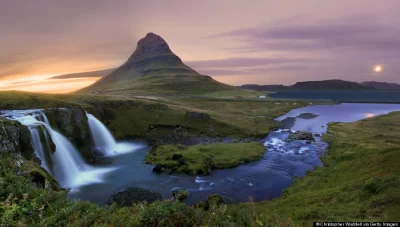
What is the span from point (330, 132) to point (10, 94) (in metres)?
92.2

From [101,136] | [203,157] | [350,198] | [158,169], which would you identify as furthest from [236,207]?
[101,136]

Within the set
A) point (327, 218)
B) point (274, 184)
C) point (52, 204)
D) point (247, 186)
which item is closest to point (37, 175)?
point (52, 204)

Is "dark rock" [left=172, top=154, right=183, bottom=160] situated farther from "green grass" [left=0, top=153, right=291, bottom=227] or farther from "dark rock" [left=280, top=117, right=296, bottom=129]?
"dark rock" [left=280, top=117, right=296, bottom=129]

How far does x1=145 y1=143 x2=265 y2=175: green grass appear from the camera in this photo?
44000mm

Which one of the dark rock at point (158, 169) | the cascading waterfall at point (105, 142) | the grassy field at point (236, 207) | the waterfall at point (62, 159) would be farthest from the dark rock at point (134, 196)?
the cascading waterfall at point (105, 142)

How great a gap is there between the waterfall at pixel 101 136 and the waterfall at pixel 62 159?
36.0 feet

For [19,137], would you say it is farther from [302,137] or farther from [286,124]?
[286,124]

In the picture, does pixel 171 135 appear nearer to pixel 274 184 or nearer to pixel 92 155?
pixel 92 155

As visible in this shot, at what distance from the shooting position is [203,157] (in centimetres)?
4816

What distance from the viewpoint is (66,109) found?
2142 inches

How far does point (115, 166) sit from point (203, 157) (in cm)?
1697

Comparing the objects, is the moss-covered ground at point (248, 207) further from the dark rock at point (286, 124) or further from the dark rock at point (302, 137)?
the dark rock at point (286, 124)

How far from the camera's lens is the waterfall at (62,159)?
1489 inches

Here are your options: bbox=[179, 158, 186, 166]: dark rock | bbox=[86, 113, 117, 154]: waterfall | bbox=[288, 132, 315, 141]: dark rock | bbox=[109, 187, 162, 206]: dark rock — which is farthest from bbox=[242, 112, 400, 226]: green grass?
bbox=[86, 113, 117, 154]: waterfall
